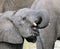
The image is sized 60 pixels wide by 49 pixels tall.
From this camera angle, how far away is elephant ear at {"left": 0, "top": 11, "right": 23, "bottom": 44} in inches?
54.4

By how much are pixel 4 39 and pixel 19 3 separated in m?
3.49

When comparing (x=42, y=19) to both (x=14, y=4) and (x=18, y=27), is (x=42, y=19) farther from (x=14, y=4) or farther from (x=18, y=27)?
(x=14, y=4)

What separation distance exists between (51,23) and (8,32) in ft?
6.46

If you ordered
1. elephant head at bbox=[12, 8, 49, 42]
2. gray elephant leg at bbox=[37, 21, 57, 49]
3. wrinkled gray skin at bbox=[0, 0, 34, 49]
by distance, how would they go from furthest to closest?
wrinkled gray skin at bbox=[0, 0, 34, 49] < gray elephant leg at bbox=[37, 21, 57, 49] < elephant head at bbox=[12, 8, 49, 42]

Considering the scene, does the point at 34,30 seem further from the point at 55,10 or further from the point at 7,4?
the point at 7,4

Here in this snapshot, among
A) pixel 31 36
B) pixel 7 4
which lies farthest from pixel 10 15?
pixel 7 4

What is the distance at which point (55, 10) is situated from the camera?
340 centimetres

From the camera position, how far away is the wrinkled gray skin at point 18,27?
1.37m

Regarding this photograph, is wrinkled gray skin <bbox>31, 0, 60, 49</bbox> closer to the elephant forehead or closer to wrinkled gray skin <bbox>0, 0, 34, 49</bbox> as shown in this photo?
wrinkled gray skin <bbox>0, 0, 34, 49</bbox>

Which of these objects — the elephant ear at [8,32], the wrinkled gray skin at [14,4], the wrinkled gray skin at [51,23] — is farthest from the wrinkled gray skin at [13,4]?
the elephant ear at [8,32]

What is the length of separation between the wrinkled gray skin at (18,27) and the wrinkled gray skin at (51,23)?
183cm

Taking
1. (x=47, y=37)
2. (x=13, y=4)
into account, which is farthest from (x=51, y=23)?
(x=13, y=4)

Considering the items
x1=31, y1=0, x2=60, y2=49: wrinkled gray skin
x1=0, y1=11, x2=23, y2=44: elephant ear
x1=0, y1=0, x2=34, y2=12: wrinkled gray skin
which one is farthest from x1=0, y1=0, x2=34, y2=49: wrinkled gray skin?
x1=0, y1=11, x2=23, y2=44: elephant ear

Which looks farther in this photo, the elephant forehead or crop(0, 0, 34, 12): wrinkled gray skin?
crop(0, 0, 34, 12): wrinkled gray skin
